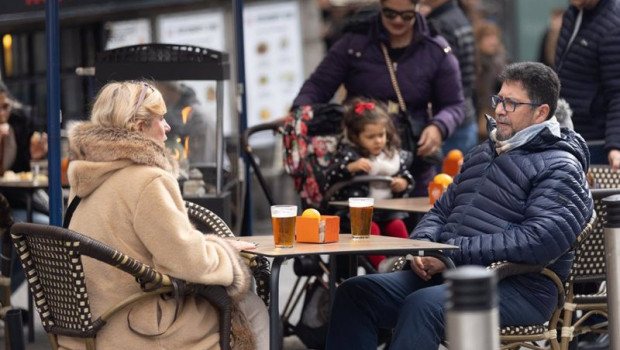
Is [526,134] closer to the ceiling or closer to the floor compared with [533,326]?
closer to the ceiling

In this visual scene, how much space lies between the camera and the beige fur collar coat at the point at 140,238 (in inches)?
190

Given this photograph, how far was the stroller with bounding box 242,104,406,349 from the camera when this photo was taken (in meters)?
7.13

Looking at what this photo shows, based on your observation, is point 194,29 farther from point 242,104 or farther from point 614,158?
point 614,158

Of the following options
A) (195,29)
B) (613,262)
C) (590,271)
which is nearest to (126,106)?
(613,262)

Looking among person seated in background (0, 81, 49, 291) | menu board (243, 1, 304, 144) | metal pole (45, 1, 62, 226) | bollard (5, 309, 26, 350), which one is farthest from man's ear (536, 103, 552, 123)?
menu board (243, 1, 304, 144)

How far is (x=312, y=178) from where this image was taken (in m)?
7.33

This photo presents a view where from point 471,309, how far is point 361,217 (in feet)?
5.81

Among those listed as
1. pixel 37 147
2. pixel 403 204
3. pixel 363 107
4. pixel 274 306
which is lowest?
pixel 274 306

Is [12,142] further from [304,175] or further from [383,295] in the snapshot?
[383,295]

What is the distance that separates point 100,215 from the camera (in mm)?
4949

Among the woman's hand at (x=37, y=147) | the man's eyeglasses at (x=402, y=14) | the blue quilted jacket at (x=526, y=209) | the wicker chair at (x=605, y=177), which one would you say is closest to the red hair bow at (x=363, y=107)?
the man's eyeglasses at (x=402, y=14)

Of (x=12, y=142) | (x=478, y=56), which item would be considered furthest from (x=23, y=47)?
(x=478, y=56)

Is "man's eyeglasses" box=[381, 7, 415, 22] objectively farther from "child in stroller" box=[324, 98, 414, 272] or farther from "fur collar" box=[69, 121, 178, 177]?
"fur collar" box=[69, 121, 178, 177]

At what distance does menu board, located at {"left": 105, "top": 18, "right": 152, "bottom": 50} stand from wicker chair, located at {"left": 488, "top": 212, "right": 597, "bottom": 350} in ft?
A: 22.8
